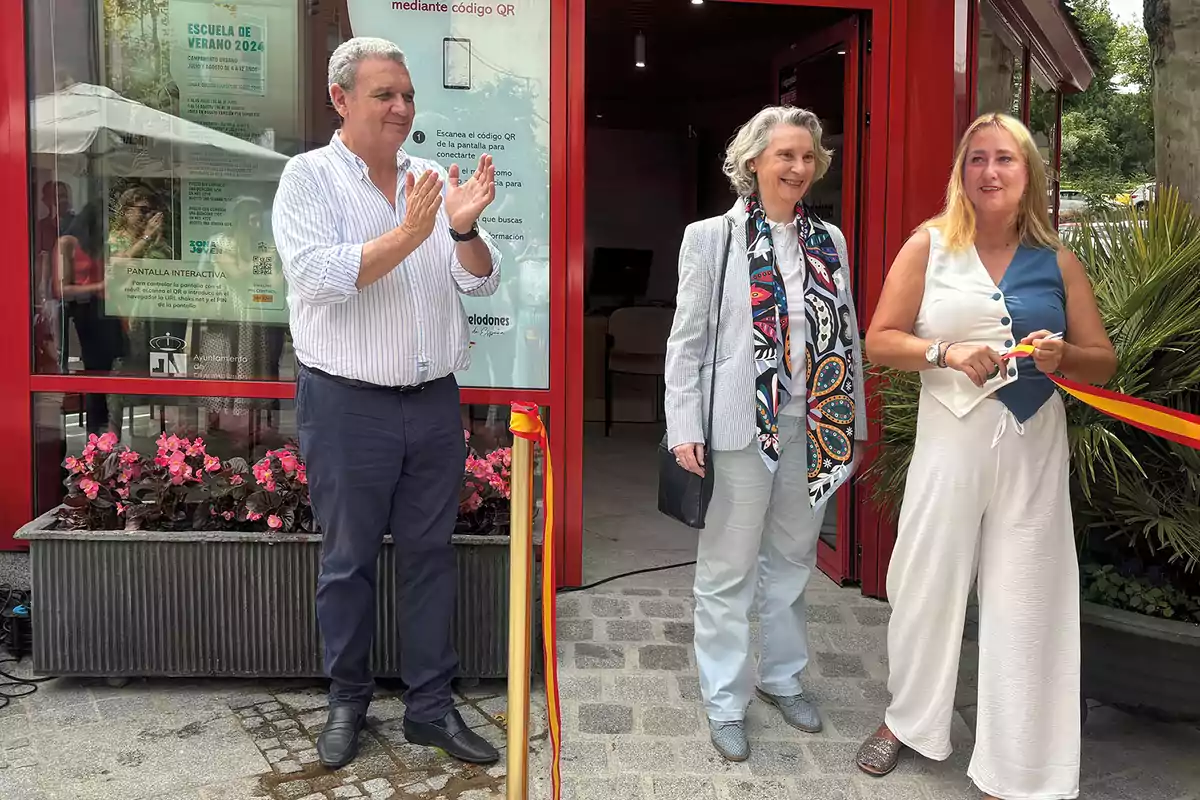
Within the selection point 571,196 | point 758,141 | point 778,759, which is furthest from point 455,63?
point 778,759

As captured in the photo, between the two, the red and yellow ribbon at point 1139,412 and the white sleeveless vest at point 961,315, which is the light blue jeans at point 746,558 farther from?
the red and yellow ribbon at point 1139,412

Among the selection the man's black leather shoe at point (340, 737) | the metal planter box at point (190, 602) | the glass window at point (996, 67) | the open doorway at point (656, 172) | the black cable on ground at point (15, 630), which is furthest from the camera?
the glass window at point (996, 67)

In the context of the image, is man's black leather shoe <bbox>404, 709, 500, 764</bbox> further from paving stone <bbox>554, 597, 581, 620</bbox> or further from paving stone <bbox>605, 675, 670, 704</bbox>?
paving stone <bbox>554, 597, 581, 620</bbox>

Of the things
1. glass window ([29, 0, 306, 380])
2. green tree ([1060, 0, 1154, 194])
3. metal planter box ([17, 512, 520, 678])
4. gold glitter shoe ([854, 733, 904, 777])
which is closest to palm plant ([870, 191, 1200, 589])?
gold glitter shoe ([854, 733, 904, 777])

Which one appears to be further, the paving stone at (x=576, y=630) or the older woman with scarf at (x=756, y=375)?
the paving stone at (x=576, y=630)

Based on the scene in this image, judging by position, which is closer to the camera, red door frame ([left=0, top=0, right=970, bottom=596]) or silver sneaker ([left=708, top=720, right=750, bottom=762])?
silver sneaker ([left=708, top=720, right=750, bottom=762])

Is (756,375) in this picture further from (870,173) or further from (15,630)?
(15,630)

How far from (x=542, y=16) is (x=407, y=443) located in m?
1.95

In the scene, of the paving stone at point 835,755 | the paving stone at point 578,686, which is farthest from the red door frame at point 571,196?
the paving stone at point 835,755

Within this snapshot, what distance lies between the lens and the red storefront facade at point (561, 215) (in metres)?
3.89

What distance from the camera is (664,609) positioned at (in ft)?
13.6

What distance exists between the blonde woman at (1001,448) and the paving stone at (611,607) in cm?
156

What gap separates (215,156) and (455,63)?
100cm

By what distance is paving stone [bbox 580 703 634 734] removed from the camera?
10.4 ft
